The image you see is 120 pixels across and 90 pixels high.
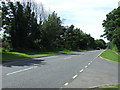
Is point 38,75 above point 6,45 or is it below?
below

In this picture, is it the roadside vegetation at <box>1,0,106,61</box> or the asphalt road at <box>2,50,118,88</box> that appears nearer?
the asphalt road at <box>2,50,118,88</box>

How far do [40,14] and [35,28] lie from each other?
1847cm

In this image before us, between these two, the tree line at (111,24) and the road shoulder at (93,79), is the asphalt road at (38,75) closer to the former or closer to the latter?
the road shoulder at (93,79)

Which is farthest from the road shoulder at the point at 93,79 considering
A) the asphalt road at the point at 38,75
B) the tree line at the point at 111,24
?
the tree line at the point at 111,24

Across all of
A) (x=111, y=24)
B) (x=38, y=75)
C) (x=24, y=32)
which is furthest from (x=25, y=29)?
(x=38, y=75)

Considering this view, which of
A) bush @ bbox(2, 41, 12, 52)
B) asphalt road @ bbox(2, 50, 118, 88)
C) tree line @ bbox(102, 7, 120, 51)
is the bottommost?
asphalt road @ bbox(2, 50, 118, 88)

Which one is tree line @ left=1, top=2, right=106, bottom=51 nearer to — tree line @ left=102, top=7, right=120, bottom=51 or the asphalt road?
tree line @ left=102, top=7, right=120, bottom=51

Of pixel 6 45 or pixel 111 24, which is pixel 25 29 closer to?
pixel 6 45

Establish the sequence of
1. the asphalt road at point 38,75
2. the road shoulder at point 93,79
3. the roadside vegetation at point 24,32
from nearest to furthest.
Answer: the asphalt road at point 38,75
the road shoulder at point 93,79
the roadside vegetation at point 24,32

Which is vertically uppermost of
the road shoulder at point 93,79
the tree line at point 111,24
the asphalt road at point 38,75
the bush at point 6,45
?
the tree line at point 111,24

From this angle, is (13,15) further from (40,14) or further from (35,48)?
(40,14)

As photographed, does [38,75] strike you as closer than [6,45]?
Yes

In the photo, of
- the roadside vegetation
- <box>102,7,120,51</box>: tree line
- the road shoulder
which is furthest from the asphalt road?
<box>102,7,120,51</box>: tree line

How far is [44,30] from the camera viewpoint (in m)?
63.7
